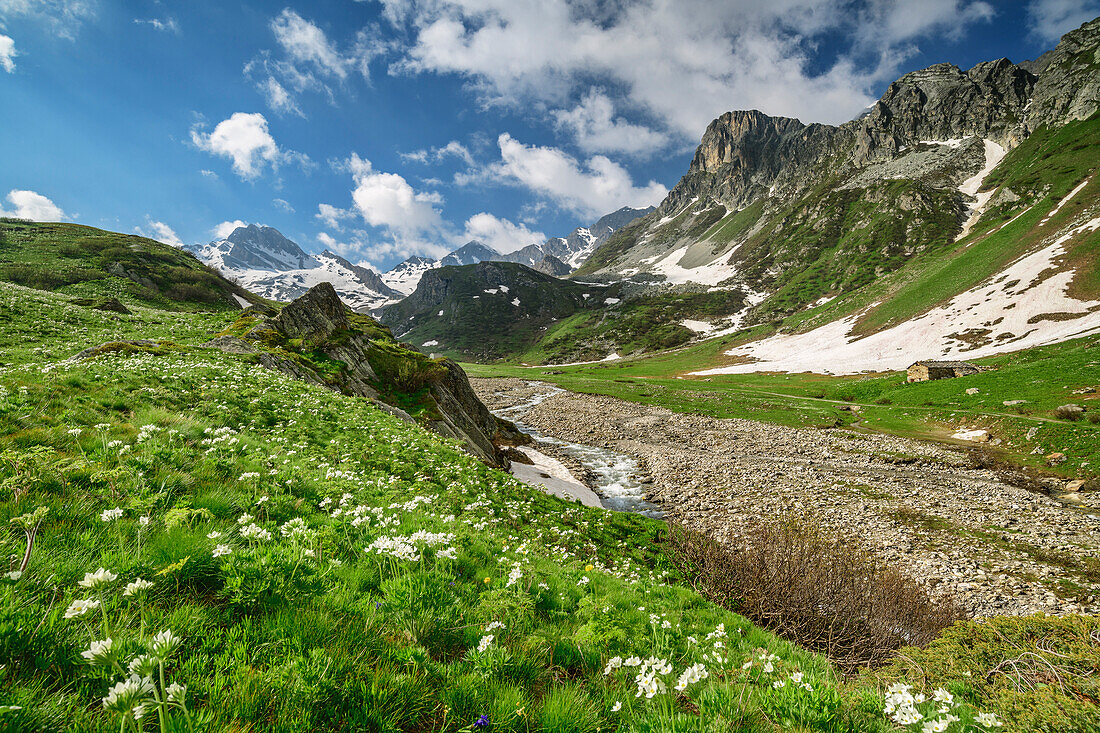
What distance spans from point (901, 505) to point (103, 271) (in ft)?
363

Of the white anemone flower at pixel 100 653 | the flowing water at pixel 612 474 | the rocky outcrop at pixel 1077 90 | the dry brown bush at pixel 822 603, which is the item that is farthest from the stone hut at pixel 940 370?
the rocky outcrop at pixel 1077 90

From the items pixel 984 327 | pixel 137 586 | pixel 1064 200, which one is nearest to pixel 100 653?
pixel 137 586

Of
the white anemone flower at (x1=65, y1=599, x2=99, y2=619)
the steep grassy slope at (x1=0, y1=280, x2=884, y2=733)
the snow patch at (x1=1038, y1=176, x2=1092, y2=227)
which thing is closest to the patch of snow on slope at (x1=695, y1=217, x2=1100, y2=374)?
the snow patch at (x1=1038, y1=176, x2=1092, y2=227)

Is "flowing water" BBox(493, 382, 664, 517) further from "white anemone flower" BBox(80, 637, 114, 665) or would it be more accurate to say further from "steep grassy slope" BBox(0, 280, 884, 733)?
"white anemone flower" BBox(80, 637, 114, 665)

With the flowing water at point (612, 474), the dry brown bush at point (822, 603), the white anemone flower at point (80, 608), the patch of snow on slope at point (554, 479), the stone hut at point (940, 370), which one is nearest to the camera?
the white anemone flower at point (80, 608)

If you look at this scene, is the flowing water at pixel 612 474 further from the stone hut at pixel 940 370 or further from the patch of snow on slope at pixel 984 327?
the patch of snow on slope at pixel 984 327

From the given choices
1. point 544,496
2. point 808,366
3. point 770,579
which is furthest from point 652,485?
point 808,366

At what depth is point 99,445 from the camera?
7.07 m

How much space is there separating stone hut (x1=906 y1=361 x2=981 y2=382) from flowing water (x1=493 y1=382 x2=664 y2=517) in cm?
5365

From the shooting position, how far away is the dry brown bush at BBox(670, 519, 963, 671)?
1127 cm

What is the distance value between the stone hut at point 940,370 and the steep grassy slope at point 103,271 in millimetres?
120560

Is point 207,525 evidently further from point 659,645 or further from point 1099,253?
point 1099,253

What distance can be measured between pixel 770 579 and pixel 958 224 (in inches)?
10466

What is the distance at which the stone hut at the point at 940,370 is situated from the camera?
5941cm
